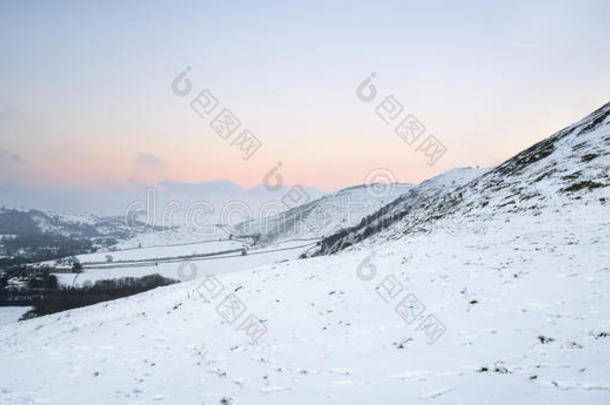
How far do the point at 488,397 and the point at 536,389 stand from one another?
0.93 meters

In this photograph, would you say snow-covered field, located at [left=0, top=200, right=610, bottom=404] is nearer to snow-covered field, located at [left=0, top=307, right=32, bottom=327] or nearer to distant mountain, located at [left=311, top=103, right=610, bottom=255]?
distant mountain, located at [left=311, top=103, right=610, bottom=255]

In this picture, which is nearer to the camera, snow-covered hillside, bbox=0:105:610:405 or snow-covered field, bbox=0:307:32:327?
snow-covered hillside, bbox=0:105:610:405

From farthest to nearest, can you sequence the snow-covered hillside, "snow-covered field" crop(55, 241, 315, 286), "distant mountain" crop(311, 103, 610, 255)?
"snow-covered field" crop(55, 241, 315, 286), "distant mountain" crop(311, 103, 610, 255), the snow-covered hillside

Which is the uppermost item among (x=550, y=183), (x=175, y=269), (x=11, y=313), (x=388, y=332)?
(x=11, y=313)

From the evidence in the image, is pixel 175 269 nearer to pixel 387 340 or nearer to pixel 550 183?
pixel 550 183

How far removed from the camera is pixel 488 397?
5.91 m

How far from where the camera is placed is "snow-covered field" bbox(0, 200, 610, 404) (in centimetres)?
679

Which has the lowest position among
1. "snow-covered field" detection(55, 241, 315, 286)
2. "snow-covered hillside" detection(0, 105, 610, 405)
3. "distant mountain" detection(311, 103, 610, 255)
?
"distant mountain" detection(311, 103, 610, 255)

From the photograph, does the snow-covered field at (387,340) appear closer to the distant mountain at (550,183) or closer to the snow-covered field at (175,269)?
the distant mountain at (550,183)

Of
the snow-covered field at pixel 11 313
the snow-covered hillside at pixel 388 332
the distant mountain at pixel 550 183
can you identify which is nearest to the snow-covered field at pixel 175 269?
the snow-covered field at pixel 11 313

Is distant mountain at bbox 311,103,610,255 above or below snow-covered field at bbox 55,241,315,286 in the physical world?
below

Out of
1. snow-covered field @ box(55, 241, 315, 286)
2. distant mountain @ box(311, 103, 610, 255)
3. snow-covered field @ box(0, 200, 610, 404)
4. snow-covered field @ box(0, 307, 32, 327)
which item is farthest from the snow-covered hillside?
snow-covered field @ box(55, 241, 315, 286)

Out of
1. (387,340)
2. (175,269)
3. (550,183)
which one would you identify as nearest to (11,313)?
(175,269)

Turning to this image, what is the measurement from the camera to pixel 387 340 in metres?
9.65
